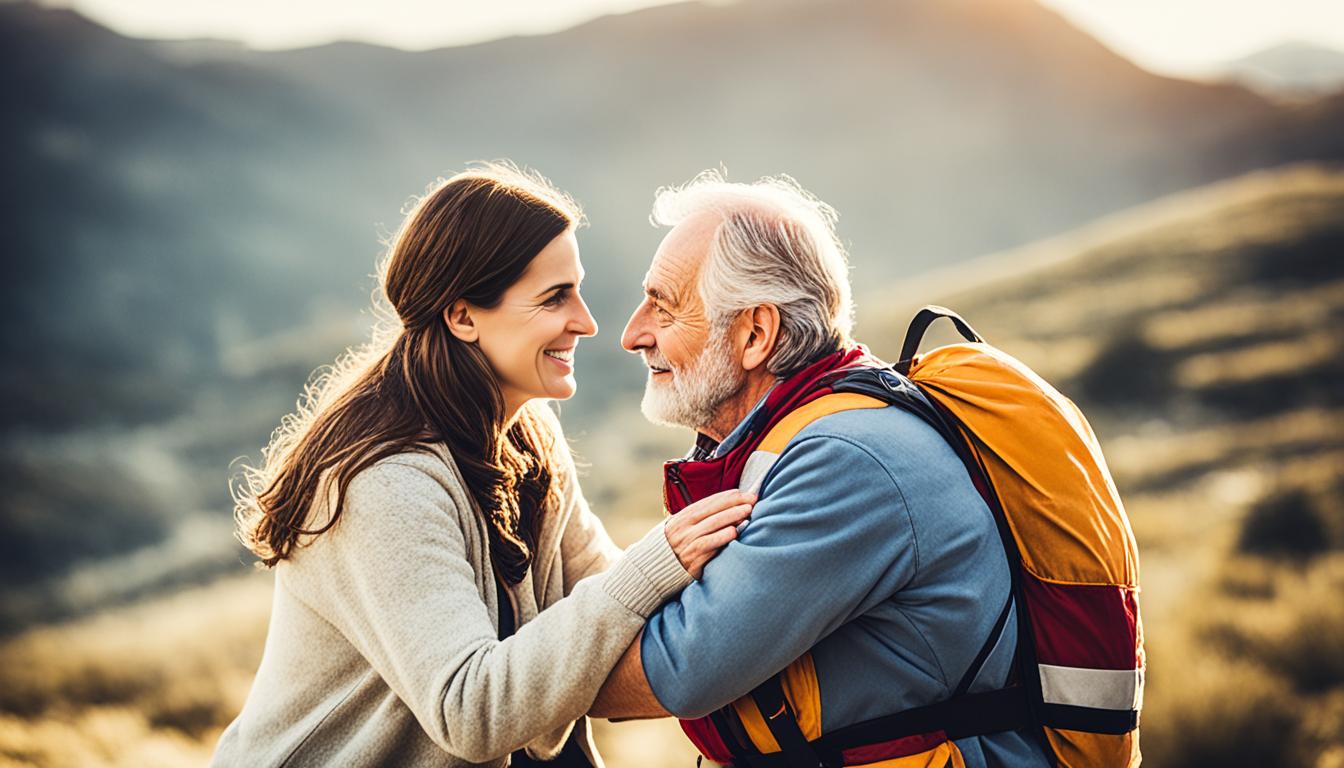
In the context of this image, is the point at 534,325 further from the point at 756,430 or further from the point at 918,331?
the point at 918,331

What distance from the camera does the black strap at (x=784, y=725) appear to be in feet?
8.59

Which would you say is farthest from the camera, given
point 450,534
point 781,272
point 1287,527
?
point 1287,527

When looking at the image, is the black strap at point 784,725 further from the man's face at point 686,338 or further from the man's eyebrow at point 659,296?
the man's eyebrow at point 659,296

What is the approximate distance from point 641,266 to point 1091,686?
110 meters

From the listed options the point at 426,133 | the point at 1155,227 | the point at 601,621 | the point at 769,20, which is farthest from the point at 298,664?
the point at 769,20

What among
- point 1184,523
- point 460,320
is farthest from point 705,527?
point 1184,523

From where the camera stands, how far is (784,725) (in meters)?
2.64

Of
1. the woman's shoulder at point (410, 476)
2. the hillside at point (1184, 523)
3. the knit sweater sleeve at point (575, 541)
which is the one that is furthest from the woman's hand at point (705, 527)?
the hillside at point (1184, 523)

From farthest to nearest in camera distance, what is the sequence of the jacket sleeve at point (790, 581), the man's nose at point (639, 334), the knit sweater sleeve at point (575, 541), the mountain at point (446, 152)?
the mountain at point (446, 152)
the knit sweater sleeve at point (575, 541)
the man's nose at point (639, 334)
the jacket sleeve at point (790, 581)

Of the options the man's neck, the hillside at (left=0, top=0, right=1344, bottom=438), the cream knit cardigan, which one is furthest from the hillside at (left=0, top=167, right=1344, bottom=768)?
the hillside at (left=0, top=0, right=1344, bottom=438)

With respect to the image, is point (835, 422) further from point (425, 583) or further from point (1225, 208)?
point (1225, 208)

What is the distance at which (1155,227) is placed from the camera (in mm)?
27328

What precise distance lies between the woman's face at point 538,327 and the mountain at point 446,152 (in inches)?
1865

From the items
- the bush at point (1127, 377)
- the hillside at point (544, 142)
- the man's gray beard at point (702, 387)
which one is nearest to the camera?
the man's gray beard at point (702, 387)
